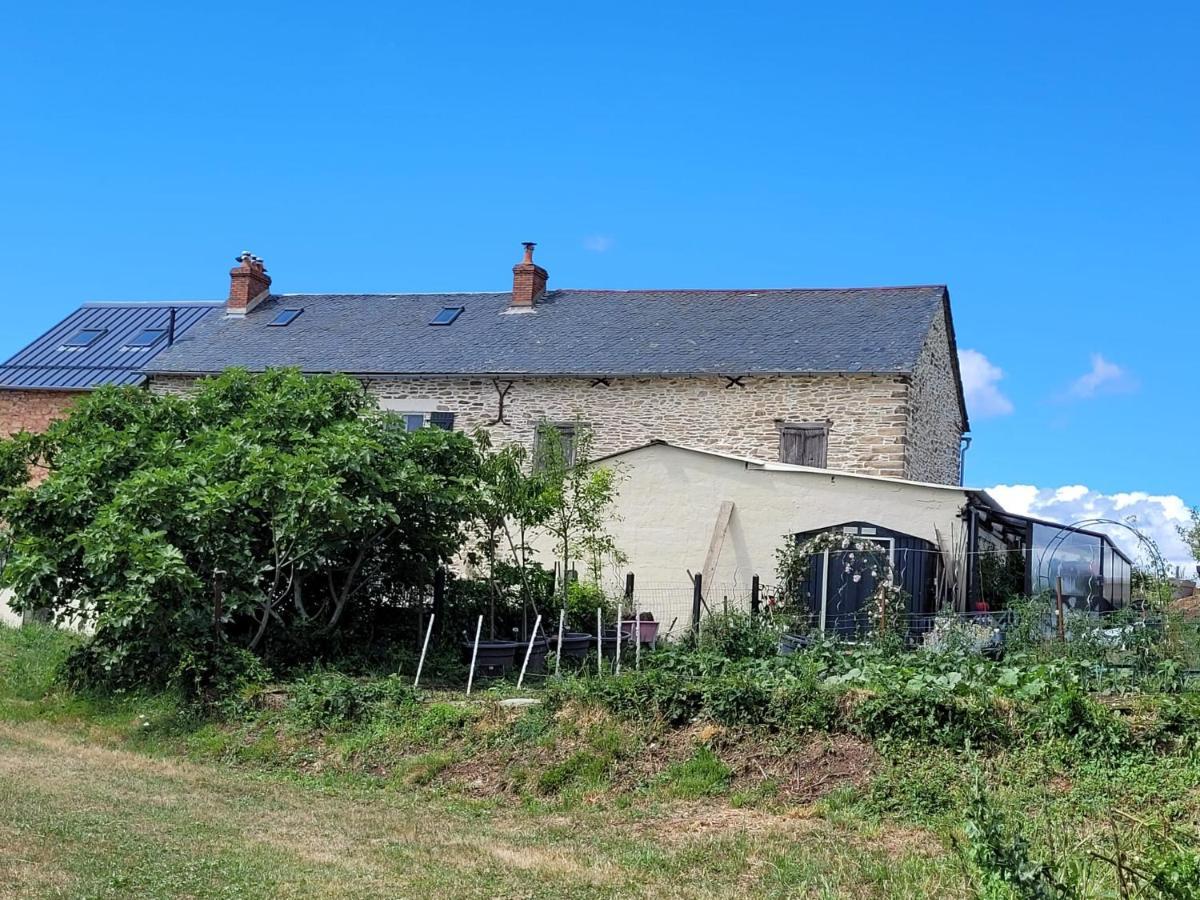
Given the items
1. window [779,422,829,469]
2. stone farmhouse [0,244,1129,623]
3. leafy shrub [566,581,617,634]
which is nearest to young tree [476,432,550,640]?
leafy shrub [566,581,617,634]

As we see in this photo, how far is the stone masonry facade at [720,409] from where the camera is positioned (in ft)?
68.0

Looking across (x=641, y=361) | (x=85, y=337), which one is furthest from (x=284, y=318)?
(x=641, y=361)

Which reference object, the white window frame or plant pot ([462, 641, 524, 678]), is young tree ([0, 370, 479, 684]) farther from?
the white window frame

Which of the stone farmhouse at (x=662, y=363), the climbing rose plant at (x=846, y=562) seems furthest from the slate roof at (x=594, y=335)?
the climbing rose plant at (x=846, y=562)

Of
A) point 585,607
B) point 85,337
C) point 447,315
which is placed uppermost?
point 85,337

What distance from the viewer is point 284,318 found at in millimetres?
27016

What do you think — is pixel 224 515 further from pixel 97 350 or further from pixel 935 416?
pixel 97 350

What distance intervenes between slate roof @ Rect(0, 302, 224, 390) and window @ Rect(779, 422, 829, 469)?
13.9 metres

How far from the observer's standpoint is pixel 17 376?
28.9 meters

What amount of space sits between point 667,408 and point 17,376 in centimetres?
1675

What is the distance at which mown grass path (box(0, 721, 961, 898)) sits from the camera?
6.30 meters

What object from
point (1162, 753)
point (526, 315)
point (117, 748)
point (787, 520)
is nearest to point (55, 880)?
point (117, 748)

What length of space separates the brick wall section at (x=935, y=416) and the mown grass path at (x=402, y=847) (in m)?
13.8

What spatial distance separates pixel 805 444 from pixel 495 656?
30.6 feet
